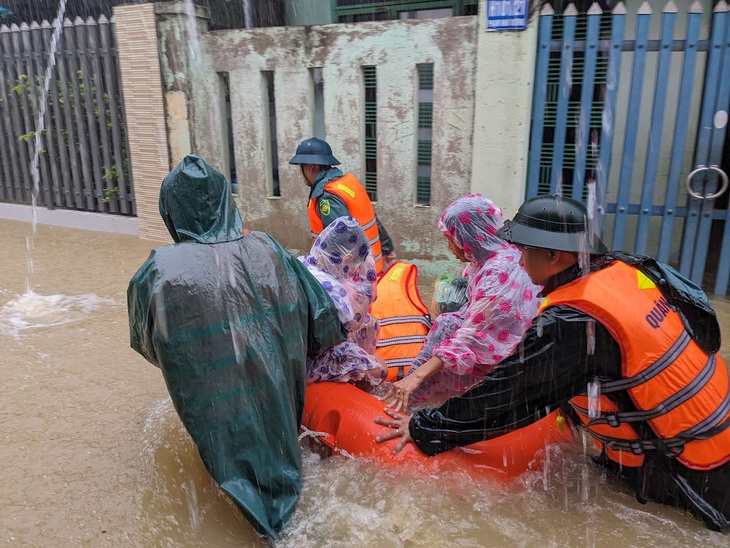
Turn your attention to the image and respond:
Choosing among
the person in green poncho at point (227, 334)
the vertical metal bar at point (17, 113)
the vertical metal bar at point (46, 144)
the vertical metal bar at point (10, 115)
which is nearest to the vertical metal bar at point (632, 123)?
the person in green poncho at point (227, 334)

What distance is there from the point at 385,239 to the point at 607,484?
2801mm

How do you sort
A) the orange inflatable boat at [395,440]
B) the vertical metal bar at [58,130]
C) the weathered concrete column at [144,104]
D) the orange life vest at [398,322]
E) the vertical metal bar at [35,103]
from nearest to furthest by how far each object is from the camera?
the orange inflatable boat at [395,440] < the orange life vest at [398,322] < the weathered concrete column at [144,104] < the vertical metal bar at [58,130] < the vertical metal bar at [35,103]

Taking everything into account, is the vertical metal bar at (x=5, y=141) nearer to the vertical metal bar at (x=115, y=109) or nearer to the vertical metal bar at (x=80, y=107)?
the vertical metal bar at (x=80, y=107)

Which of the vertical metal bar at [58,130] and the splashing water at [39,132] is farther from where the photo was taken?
the vertical metal bar at [58,130]

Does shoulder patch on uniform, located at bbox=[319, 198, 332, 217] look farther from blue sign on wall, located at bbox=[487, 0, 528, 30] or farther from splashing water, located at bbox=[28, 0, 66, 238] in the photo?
splashing water, located at bbox=[28, 0, 66, 238]

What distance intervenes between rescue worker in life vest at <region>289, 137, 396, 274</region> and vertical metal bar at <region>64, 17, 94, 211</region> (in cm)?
431

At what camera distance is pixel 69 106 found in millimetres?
7492

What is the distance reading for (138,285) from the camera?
2172 mm

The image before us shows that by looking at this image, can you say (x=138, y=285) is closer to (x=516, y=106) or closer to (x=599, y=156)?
(x=516, y=106)

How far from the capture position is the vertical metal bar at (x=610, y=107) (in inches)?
181

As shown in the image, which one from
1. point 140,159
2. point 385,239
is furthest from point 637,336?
point 140,159

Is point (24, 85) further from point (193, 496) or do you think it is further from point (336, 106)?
point (193, 496)

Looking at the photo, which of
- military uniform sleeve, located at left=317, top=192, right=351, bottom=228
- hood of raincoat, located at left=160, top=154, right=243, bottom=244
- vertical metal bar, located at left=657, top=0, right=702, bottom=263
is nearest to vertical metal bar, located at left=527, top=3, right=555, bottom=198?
vertical metal bar, located at left=657, top=0, right=702, bottom=263

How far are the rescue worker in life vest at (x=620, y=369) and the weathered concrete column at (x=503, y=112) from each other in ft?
9.63
